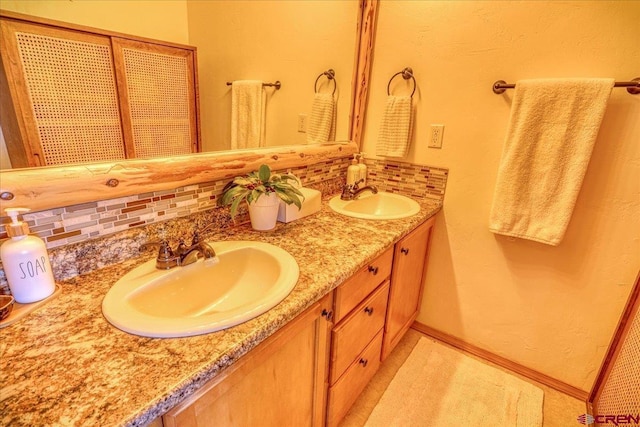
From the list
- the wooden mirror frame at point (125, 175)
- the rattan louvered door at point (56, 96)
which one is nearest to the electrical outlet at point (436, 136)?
the wooden mirror frame at point (125, 175)

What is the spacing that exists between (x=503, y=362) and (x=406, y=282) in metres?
0.72

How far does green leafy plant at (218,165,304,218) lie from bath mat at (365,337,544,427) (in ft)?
3.41

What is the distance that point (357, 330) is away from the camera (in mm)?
1140

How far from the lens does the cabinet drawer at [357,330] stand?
1028mm

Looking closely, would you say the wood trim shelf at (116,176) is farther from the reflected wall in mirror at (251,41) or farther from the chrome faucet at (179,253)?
the chrome faucet at (179,253)

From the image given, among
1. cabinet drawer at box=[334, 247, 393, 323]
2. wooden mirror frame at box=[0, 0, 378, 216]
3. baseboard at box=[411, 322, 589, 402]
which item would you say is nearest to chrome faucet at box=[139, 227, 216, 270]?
wooden mirror frame at box=[0, 0, 378, 216]

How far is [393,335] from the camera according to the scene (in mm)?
1537

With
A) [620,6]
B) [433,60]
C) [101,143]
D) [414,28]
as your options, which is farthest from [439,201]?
[101,143]

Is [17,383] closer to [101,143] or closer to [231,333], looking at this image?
[231,333]

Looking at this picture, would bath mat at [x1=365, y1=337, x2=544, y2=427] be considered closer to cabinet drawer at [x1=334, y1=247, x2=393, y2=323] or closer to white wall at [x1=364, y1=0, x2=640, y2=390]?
white wall at [x1=364, y1=0, x2=640, y2=390]

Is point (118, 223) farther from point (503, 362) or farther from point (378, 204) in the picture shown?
point (503, 362)

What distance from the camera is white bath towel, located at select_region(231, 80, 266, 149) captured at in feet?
3.74

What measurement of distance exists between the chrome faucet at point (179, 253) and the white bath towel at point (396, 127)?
3.69 ft

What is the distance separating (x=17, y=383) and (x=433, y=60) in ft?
5.75
